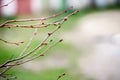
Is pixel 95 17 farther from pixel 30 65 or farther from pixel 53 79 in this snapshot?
pixel 53 79

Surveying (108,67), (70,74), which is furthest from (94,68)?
(70,74)

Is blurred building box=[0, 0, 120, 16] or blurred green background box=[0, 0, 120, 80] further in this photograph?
blurred building box=[0, 0, 120, 16]

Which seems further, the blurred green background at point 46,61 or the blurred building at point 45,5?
the blurred building at point 45,5

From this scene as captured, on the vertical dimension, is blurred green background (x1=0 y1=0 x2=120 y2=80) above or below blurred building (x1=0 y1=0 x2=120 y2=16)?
below

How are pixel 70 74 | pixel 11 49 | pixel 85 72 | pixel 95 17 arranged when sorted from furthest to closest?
1. pixel 95 17
2. pixel 11 49
3. pixel 85 72
4. pixel 70 74

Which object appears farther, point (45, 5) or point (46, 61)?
point (45, 5)

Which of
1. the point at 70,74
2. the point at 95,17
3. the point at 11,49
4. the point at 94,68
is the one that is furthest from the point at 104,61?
the point at 95,17

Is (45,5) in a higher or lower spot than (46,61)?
higher

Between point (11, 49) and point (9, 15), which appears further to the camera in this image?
point (9, 15)

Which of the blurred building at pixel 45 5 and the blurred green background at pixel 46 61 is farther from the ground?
the blurred building at pixel 45 5

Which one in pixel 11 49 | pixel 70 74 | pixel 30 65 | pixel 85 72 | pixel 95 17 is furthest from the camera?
pixel 95 17
